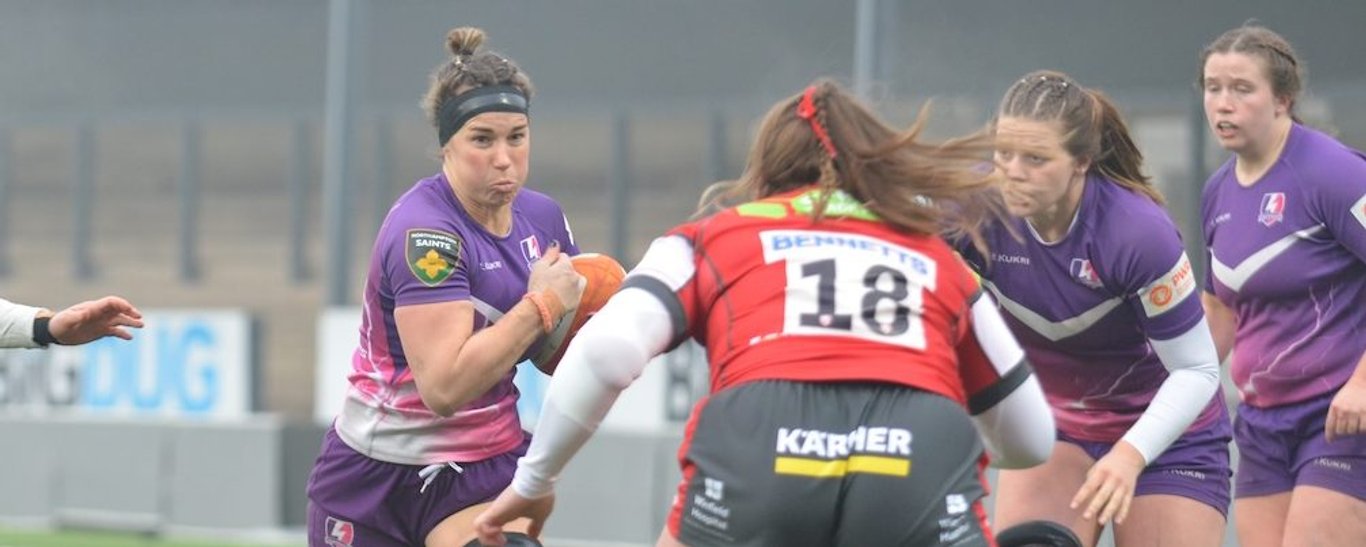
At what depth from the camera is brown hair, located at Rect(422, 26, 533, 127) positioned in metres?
5.30

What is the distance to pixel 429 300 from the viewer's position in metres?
5.03

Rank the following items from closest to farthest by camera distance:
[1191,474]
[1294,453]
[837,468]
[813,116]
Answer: [837,468], [813,116], [1191,474], [1294,453]

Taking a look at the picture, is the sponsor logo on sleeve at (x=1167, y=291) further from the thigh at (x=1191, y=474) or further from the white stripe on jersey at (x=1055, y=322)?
the thigh at (x=1191, y=474)

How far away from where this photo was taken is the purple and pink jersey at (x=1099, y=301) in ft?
17.0

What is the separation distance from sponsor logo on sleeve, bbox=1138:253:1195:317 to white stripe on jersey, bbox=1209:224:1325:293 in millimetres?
684

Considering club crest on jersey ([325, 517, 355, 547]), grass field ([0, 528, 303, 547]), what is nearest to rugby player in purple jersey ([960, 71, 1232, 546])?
club crest on jersey ([325, 517, 355, 547])

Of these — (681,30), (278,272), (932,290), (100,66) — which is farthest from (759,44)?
(932,290)

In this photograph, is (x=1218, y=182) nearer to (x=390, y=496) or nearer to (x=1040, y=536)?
(x=1040, y=536)

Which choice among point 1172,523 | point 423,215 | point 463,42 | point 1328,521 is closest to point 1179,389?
point 1172,523

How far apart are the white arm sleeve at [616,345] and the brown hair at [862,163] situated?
0.69ft

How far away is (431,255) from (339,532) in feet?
2.61

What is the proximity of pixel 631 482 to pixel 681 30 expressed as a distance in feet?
9.77

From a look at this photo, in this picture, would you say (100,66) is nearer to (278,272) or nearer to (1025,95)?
(278,272)

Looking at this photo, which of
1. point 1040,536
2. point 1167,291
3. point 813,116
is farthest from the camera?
point 1167,291
